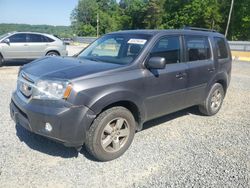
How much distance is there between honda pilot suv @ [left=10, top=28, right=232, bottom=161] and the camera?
3467 millimetres

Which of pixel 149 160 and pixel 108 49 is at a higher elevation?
pixel 108 49

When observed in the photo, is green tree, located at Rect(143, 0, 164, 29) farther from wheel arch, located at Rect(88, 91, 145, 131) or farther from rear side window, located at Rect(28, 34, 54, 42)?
wheel arch, located at Rect(88, 91, 145, 131)

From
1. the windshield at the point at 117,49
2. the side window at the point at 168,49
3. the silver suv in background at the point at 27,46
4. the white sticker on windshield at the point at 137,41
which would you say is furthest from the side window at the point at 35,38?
the side window at the point at 168,49

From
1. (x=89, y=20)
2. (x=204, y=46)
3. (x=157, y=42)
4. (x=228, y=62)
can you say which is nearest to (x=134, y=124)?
(x=157, y=42)

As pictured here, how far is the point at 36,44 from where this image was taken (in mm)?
12836

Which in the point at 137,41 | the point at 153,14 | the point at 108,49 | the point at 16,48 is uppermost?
the point at 153,14

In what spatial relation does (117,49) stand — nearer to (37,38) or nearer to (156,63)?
(156,63)

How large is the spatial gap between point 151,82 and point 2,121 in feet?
9.77

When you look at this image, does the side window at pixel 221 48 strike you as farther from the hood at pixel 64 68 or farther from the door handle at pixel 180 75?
the hood at pixel 64 68

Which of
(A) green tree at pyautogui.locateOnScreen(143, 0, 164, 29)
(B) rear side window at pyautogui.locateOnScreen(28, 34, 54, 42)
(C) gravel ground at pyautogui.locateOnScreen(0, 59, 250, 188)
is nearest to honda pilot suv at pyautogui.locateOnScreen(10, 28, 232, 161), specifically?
(C) gravel ground at pyautogui.locateOnScreen(0, 59, 250, 188)

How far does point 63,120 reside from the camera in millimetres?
3402

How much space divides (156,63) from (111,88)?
0.81 m

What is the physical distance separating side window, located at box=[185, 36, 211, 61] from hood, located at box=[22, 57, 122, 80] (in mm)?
1704

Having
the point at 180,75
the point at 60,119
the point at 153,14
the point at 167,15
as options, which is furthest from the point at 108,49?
the point at 153,14
